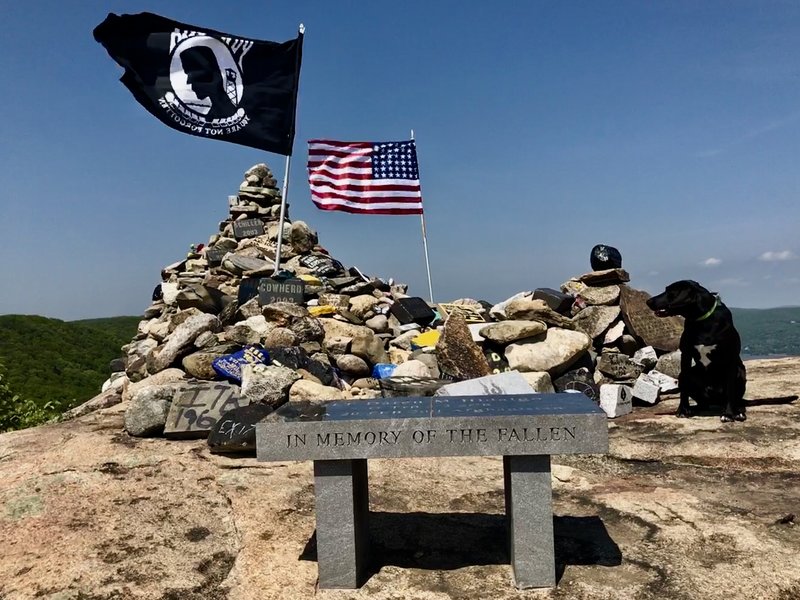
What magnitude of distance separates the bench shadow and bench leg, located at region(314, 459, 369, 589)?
257 millimetres

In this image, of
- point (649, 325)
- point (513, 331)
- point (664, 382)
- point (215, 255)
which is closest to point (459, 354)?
point (513, 331)

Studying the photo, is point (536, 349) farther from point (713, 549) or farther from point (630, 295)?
point (713, 549)

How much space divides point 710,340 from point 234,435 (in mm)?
5617

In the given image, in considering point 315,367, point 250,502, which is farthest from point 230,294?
point 250,502

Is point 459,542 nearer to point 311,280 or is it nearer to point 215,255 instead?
point 311,280

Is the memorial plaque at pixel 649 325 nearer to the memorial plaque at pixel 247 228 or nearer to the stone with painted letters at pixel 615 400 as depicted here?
the stone with painted letters at pixel 615 400

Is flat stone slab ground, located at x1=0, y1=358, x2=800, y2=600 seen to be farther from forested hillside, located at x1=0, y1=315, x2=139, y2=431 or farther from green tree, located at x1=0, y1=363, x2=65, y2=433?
forested hillside, located at x1=0, y1=315, x2=139, y2=431

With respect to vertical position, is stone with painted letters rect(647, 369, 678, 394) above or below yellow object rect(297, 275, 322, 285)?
below

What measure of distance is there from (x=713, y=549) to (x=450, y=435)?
204cm

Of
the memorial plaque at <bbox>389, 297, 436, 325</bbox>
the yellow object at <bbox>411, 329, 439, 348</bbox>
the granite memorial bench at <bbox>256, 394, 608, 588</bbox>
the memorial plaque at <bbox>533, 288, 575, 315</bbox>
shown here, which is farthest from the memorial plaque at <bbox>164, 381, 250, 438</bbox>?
the memorial plaque at <bbox>533, 288, 575, 315</bbox>

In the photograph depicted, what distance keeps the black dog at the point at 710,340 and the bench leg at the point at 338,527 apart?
16.3 ft

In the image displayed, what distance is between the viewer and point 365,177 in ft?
40.9

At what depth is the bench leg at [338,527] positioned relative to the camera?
3.32m

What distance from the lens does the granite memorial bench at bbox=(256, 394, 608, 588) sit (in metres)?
3.27
